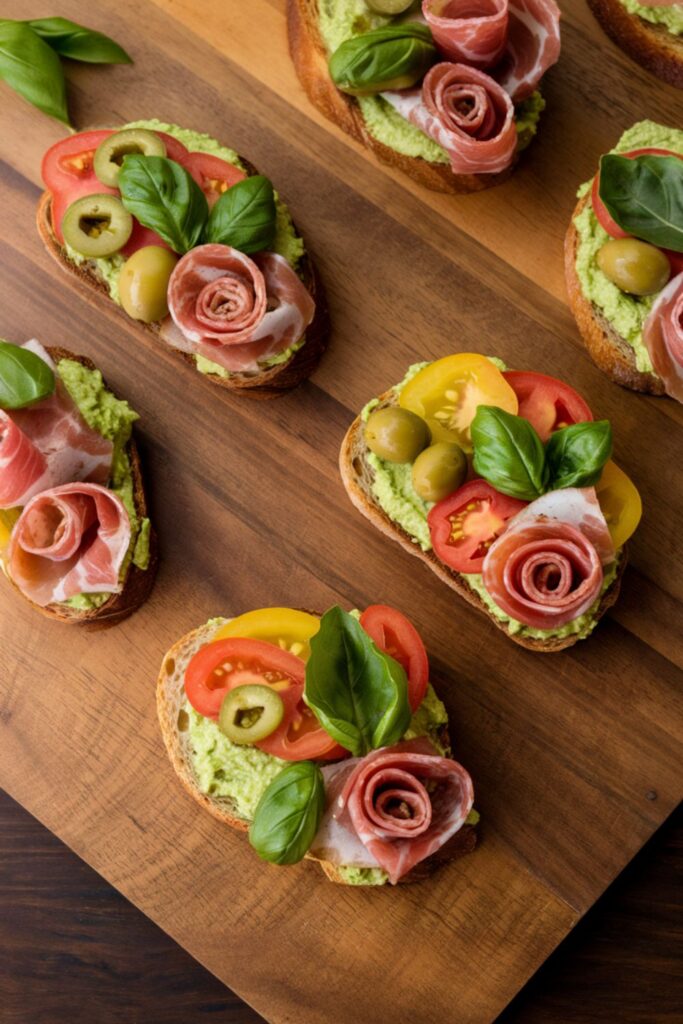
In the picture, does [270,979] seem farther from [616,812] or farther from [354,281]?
[354,281]

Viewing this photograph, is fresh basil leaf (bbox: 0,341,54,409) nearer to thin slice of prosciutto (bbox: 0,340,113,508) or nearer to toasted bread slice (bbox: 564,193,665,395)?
thin slice of prosciutto (bbox: 0,340,113,508)

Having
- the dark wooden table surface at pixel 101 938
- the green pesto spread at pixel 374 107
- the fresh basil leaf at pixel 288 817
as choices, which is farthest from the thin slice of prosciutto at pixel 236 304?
the dark wooden table surface at pixel 101 938

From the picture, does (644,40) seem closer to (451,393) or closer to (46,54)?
(451,393)

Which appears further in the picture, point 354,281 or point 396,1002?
point 354,281

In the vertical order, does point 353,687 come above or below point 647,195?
below

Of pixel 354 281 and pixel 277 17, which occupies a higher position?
pixel 277 17

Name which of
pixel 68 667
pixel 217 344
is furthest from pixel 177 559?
pixel 217 344

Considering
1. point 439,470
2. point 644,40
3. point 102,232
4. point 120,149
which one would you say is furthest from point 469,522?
point 644,40
